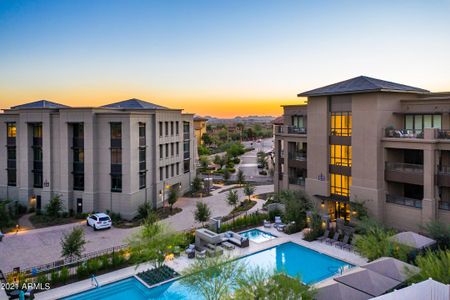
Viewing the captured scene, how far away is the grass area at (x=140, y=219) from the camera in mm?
27250

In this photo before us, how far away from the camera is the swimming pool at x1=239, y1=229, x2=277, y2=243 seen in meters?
24.5

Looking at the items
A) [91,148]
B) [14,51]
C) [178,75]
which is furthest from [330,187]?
[14,51]

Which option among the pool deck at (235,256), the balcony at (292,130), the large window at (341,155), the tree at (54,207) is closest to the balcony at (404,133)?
the large window at (341,155)

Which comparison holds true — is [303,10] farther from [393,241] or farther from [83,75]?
[83,75]

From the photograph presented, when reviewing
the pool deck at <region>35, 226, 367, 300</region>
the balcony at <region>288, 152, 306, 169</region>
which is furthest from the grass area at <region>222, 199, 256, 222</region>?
the balcony at <region>288, 152, 306, 169</region>

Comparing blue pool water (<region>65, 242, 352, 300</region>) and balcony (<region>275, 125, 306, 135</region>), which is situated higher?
balcony (<region>275, 125, 306, 135</region>)

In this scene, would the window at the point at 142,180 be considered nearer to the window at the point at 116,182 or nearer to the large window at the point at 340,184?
the window at the point at 116,182

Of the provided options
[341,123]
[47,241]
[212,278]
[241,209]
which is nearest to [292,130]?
→ [341,123]

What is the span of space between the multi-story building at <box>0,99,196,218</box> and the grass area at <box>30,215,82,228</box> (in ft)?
4.49

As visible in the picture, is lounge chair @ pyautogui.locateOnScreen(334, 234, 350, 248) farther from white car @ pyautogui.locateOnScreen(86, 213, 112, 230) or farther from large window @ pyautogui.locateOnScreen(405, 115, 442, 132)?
white car @ pyautogui.locateOnScreen(86, 213, 112, 230)

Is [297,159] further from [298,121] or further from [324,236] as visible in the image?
[324,236]

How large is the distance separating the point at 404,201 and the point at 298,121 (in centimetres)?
1246

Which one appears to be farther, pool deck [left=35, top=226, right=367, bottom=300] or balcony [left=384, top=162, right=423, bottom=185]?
balcony [left=384, top=162, right=423, bottom=185]

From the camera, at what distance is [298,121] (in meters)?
33.1
